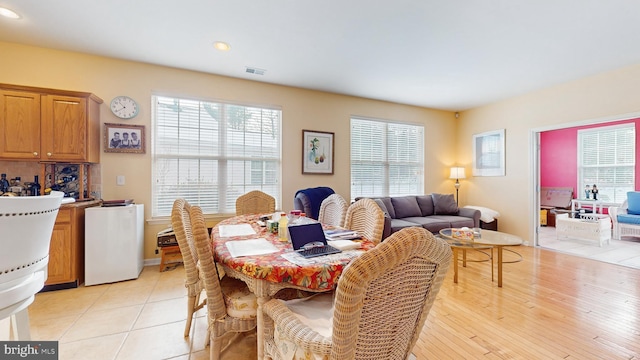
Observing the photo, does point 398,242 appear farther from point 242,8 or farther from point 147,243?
point 147,243

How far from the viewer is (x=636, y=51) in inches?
115

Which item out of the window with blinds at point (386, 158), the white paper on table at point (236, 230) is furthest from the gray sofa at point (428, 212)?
the white paper on table at point (236, 230)

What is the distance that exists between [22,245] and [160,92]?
2.82 metres

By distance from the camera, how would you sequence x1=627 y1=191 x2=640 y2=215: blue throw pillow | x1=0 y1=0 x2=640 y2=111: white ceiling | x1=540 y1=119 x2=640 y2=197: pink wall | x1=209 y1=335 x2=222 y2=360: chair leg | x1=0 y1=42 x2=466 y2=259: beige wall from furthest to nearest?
1. x1=540 y1=119 x2=640 y2=197: pink wall
2. x1=627 y1=191 x2=640 y2=215: blue throw pillow
3. x1=0 y1=42 x2=466 y2=259: beige wall
4. x1=0 y1=0 x2=640 y2=111: white ceiling
5. x1=209 y1=335 x2=222 y2=360: chair leg

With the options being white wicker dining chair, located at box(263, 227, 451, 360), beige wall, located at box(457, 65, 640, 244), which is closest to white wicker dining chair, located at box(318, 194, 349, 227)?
white wicker dining chair, located at box(263, 227, 451, 360)

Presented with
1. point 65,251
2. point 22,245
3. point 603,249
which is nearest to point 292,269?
point 22,245

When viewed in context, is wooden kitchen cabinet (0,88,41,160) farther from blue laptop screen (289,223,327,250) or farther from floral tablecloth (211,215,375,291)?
blue laptop screen (289,223,327,250)

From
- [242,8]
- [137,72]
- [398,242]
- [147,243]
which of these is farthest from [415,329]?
[137,72]

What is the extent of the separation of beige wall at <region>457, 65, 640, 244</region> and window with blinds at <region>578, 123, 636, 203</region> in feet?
9.16

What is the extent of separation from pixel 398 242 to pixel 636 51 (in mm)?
4349

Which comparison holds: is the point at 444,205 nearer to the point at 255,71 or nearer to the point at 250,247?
the point at 255,71

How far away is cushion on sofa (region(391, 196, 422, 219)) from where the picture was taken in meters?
4.49

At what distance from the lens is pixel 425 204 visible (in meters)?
4.77

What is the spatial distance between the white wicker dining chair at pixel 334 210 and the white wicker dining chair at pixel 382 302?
129 centimetres
